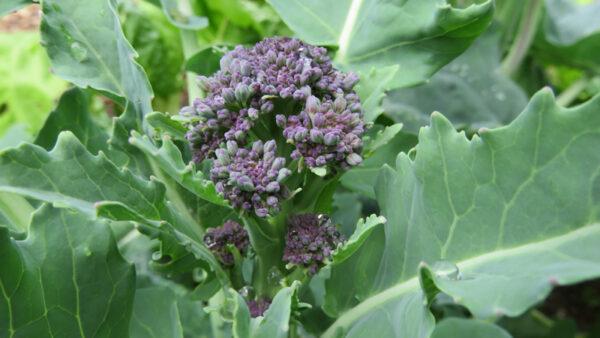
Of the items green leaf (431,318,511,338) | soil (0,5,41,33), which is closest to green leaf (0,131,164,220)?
green leaf (431,318,511,338)

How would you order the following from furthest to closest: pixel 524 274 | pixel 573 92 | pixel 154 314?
pixel 573 92
pixel 154 314
pixel 524 274

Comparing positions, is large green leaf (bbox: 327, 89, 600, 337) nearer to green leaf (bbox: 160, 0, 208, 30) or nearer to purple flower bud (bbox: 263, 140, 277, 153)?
purple flower bud (bbox: 263, 140, 277, 153)

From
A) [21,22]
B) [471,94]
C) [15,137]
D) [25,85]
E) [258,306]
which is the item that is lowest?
[21,22]

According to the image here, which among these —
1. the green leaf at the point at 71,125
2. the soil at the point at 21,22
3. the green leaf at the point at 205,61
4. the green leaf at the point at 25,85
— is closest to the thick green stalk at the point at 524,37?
the green leaf at the point at 205,61

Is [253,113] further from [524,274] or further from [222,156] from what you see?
[524,274]

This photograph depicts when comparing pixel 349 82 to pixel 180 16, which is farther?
pixel 180 16

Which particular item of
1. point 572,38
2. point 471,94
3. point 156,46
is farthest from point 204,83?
point 156,46
